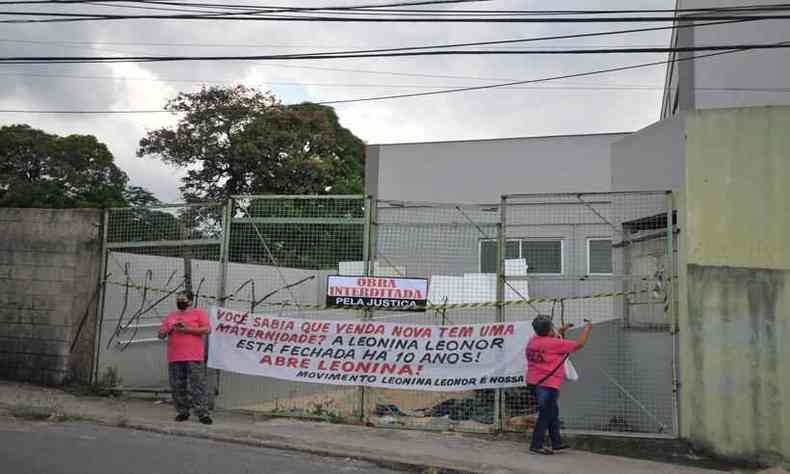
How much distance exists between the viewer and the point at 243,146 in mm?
29281

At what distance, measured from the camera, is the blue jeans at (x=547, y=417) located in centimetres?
725

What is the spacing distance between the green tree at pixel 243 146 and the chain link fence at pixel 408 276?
60.8 feet

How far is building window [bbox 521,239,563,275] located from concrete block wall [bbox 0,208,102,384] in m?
7.65

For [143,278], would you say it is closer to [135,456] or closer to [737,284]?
[135,456]

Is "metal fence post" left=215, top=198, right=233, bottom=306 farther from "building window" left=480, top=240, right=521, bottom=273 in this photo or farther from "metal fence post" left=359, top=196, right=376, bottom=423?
"building window" left=480, top=240, right=521, bottom=273

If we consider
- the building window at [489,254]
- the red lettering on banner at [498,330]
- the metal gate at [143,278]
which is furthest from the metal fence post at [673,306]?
the metal gate at [143,278]

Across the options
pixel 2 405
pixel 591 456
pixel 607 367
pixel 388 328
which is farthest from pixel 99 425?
pixel 607 367

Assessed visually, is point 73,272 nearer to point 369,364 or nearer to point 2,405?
point 2,405

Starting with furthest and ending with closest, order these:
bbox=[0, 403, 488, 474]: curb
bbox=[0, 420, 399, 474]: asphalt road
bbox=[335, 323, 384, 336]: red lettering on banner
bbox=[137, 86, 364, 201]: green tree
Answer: bbox=[137, 86, 364, 201]: green tree, bbox=[335, 323, 384, 336]: red lettering on banner, bbox=[0, 403, 488, 474]: curb, bbox=[0, 420, 399, 474]: asphalt road

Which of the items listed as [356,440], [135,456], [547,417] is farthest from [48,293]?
[547,417]

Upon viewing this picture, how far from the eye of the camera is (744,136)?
766 cm

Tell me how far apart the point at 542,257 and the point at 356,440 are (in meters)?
6.86

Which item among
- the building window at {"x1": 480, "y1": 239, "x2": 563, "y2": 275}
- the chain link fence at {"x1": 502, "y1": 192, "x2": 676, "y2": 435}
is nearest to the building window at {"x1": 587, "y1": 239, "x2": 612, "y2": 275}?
the building window at {"x1": 480, "y1": 239, "x2": 563, "y2": 275}

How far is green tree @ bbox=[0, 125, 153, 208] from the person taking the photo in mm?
37719
